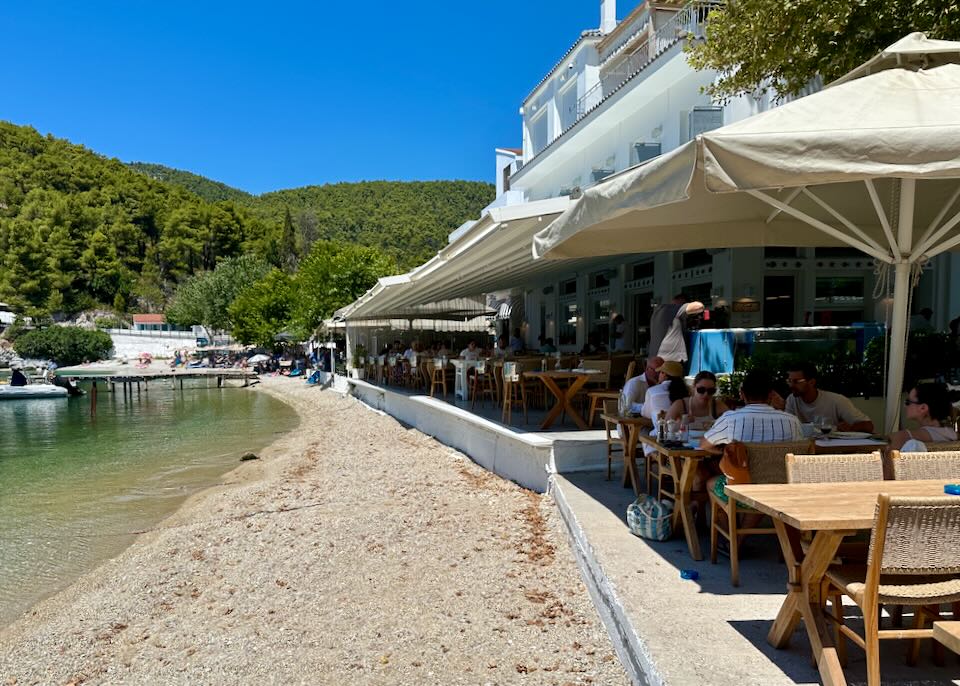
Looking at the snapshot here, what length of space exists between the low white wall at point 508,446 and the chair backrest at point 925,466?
11.6 feet

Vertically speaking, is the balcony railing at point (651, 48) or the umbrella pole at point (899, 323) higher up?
the balcony railing at point (651, 48)

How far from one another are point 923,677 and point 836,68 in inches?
248

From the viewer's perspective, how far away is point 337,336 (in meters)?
31.7

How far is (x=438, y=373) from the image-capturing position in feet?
44.5

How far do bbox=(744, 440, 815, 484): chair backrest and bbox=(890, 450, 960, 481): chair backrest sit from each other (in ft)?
1.89

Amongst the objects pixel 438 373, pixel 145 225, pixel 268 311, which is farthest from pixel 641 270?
pixel 145 225

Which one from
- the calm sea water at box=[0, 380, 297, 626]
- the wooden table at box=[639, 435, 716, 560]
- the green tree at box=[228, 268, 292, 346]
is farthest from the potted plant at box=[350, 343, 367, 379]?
the wooden table at box=[639, 435, 716, 560]

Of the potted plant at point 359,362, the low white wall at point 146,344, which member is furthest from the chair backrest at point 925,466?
the low white wall at point 146,344

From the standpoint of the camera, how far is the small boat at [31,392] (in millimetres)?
34781

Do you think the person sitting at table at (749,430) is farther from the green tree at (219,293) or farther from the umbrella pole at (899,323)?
the green tree at (219,293)

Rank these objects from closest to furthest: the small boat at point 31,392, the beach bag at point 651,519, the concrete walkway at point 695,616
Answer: the concrete walkway at point 695,616 → the beach bag at point 651,519 → the small boat at point 31,392

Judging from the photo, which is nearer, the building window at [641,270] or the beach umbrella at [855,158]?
the beach umbrella at [855,158]

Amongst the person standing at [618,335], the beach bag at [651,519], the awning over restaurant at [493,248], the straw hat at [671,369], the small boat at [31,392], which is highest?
the awning over restaurant at [493,248]

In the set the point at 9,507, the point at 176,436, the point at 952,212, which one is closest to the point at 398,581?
the point at 952,212
